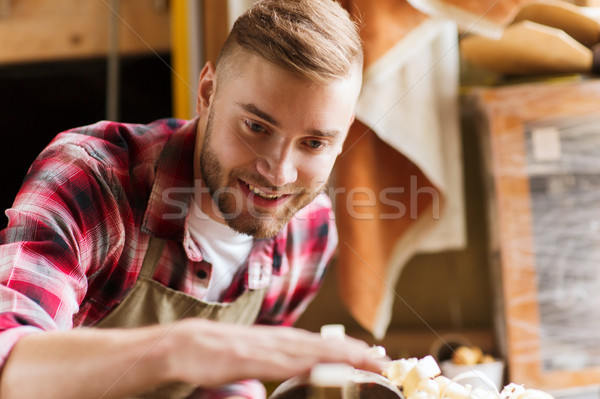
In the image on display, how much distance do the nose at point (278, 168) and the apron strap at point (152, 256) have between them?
3.7 inches

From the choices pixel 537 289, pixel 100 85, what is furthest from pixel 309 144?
pixel 537 289

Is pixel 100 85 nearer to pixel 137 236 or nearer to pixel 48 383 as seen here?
pixel 137 236

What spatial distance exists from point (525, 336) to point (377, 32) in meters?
0.38

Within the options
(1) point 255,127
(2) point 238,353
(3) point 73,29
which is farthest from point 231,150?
(3) point 73,29

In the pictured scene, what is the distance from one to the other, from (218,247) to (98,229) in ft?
0.28

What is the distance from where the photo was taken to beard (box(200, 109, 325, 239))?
0.32m

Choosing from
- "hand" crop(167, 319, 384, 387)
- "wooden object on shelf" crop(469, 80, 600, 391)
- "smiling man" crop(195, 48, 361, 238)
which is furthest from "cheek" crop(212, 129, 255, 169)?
"wooden object on shelf" crop(469, 80, 600, 391)

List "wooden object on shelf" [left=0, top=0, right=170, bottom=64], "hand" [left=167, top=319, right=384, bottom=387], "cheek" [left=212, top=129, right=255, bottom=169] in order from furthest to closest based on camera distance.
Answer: "wooden object on shelf" [left=0, top=0, right=170, bottom=64] < "cheek" [left=212, top=129, right=255, bottom=169] < "hand" [left=167, top=319, right=384, bottom=387]

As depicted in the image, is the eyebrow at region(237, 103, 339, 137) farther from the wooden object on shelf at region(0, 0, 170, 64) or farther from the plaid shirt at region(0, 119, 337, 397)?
the wooden object on shelf at region(0, 0, 170, 64)

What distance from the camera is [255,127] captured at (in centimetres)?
29

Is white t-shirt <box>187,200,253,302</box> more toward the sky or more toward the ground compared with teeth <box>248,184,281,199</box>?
more toward the ground

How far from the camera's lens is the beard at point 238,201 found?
12.7 inches

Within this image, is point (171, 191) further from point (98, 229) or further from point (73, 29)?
point (73, 29)

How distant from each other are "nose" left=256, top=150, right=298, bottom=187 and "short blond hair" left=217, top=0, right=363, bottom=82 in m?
0.04
